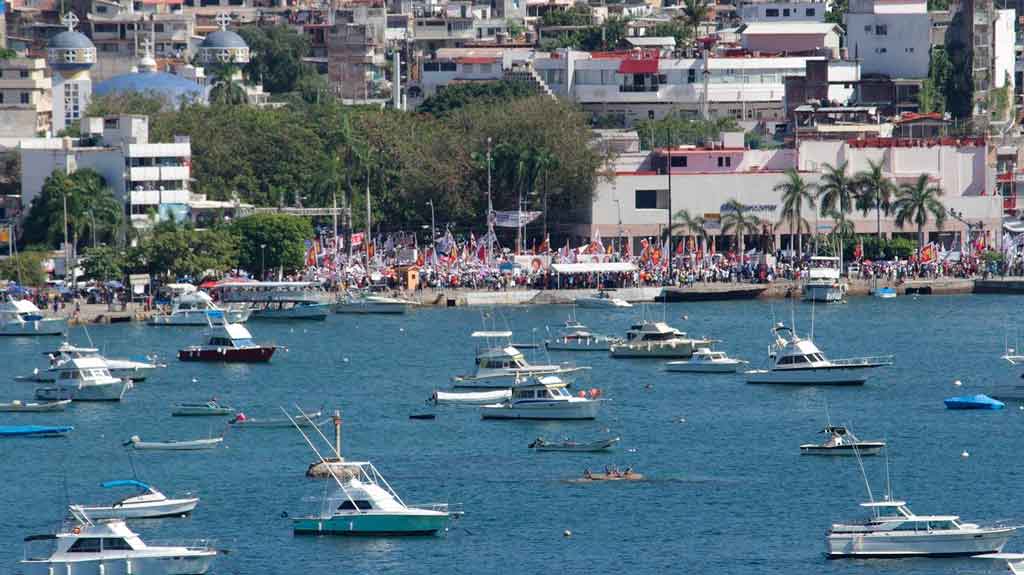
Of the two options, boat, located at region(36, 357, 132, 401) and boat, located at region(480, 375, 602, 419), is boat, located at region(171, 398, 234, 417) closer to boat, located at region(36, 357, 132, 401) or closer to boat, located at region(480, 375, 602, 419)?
boat, located at region(36, 357, 132, 401)

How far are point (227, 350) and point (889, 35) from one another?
279 ft

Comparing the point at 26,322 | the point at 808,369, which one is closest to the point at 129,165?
the point at 26,322

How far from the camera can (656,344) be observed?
10544cm

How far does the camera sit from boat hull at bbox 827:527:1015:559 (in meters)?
64.4

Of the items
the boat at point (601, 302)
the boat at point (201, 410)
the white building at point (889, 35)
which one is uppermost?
the white building at point (889, 35)

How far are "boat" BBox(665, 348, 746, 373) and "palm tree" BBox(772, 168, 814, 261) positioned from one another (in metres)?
34.4

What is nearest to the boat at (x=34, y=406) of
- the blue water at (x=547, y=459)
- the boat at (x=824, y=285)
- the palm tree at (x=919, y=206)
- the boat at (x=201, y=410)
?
the blue water at (x=547, y=459)

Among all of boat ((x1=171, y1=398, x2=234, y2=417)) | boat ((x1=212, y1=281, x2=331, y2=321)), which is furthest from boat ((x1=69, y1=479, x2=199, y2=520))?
boat ((x1=212, y1=281, x2=331, y2=321))

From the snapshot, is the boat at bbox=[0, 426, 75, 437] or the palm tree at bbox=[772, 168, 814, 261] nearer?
the boat at bbox=[0, 426, 75, 437]

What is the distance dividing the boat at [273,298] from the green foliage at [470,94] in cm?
4728

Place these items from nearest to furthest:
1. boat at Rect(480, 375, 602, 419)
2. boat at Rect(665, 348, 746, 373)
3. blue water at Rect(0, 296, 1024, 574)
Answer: blue water at Rect(0, 296, 1024, 574), boat at Rect(480, 375, 602, 419), boat at Rect(665, 348, 746, 373)

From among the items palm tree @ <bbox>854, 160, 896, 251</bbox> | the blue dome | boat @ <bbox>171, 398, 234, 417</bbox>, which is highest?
the blue dome

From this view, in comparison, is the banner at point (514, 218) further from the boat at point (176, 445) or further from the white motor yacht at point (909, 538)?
the white motor yacht at point (909, 538)

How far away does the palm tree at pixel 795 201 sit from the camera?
137 meters
